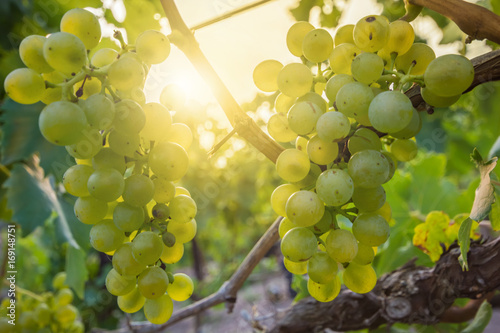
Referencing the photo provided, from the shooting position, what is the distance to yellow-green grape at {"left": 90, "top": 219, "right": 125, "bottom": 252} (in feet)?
1.36

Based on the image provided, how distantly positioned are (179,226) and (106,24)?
708 mm

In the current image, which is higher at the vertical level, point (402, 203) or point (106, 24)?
point (106, 24)

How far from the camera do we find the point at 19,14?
114cm

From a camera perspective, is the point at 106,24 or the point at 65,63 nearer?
the point at 65,63

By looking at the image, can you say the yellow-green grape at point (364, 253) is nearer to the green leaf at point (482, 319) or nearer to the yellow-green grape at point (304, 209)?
the yellow-green grape at point (304, 209)

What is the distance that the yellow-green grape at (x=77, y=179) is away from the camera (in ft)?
1.33

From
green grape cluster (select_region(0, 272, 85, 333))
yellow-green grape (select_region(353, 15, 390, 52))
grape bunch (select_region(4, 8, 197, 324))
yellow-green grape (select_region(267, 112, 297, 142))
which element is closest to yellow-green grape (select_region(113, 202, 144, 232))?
grape bunch (select_region(4, 8, 197, 324))

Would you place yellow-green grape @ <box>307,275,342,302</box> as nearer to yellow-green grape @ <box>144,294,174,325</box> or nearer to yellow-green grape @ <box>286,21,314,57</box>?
yellow-green grape @ <box>144,294,174,325</box>

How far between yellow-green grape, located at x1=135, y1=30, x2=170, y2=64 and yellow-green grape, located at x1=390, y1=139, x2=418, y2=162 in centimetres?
33

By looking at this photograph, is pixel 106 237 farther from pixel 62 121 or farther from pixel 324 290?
pixel 324 290

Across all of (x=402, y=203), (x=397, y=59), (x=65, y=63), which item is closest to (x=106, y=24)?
(x=65, y=63)

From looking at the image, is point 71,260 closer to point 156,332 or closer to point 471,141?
point 156,332

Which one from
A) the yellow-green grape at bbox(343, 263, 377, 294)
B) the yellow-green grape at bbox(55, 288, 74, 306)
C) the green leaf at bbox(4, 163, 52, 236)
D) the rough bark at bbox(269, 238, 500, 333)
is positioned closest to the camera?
the yellow-green grape at bbox(343, 263, 377, 294)

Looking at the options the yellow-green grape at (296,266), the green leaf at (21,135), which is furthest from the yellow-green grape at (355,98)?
the green leaf at (21,135)
